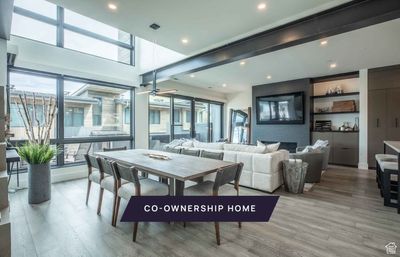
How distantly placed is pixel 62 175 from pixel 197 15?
165 inches

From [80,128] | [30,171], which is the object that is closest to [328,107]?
[80,128]

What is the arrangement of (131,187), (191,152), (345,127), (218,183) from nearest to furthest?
(218,183) → (131,187) → (191,152) → (345,127)

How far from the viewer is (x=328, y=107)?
6.58 meters

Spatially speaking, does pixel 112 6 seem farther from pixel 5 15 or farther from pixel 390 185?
pixel 390 185

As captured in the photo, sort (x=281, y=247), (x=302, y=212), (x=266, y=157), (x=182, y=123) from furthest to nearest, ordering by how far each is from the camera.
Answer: (x=182, y=123)
(x=266, y=157)
(x=302, y=212)
(x=281, y=247)

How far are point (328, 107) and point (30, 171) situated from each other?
7761 millimetres

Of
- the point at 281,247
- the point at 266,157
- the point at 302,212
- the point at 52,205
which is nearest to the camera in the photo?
the point at 281,247

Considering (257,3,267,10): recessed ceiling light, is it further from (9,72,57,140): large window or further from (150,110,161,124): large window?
(150,110,161,124): large window

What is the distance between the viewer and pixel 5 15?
253 cm

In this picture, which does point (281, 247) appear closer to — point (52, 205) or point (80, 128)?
point (52, 205)

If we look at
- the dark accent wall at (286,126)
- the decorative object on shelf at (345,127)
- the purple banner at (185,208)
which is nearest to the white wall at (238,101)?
the dark accent wall at (286,126)

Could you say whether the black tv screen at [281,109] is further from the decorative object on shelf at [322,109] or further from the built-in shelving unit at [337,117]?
the decorative object on shelf at [322,109]

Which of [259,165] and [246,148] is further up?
[246,148]
